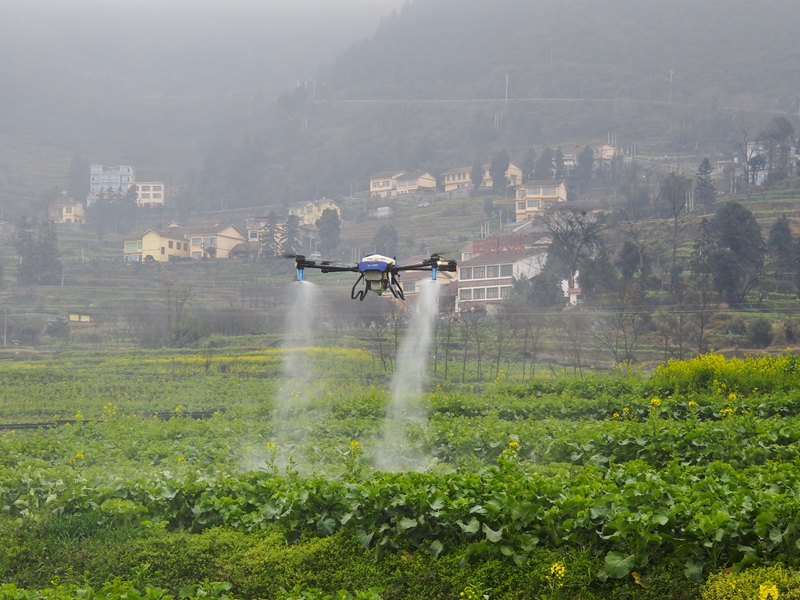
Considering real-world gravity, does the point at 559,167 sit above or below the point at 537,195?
above

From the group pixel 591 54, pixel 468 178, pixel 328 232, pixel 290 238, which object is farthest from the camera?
pixel 591 54

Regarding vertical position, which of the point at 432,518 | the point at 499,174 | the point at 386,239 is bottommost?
the point at 432,518

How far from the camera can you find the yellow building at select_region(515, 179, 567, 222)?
86.1 meters

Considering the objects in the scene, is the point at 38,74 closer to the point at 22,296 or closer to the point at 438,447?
A: the point at 22,296

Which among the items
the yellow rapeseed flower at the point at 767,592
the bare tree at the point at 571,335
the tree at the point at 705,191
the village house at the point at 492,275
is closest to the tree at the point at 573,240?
the village house at the point at 492,275

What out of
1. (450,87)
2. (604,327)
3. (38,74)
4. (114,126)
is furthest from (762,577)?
(38,74)

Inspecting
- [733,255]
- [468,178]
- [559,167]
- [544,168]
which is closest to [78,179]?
[468,178]

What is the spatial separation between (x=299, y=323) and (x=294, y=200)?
113 meters

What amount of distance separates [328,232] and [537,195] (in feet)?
79.3

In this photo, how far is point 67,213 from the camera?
10106 centimetres

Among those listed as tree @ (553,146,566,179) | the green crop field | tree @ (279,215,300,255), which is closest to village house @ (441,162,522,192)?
tree @ (553,146,566,179)

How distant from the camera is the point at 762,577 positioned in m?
5.93

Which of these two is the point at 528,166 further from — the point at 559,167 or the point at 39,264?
the point at 39,264

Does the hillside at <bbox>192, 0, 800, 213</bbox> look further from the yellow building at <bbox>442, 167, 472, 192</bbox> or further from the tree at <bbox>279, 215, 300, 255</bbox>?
the tree at <bbox>279, 215, 300, 255</bbox>
